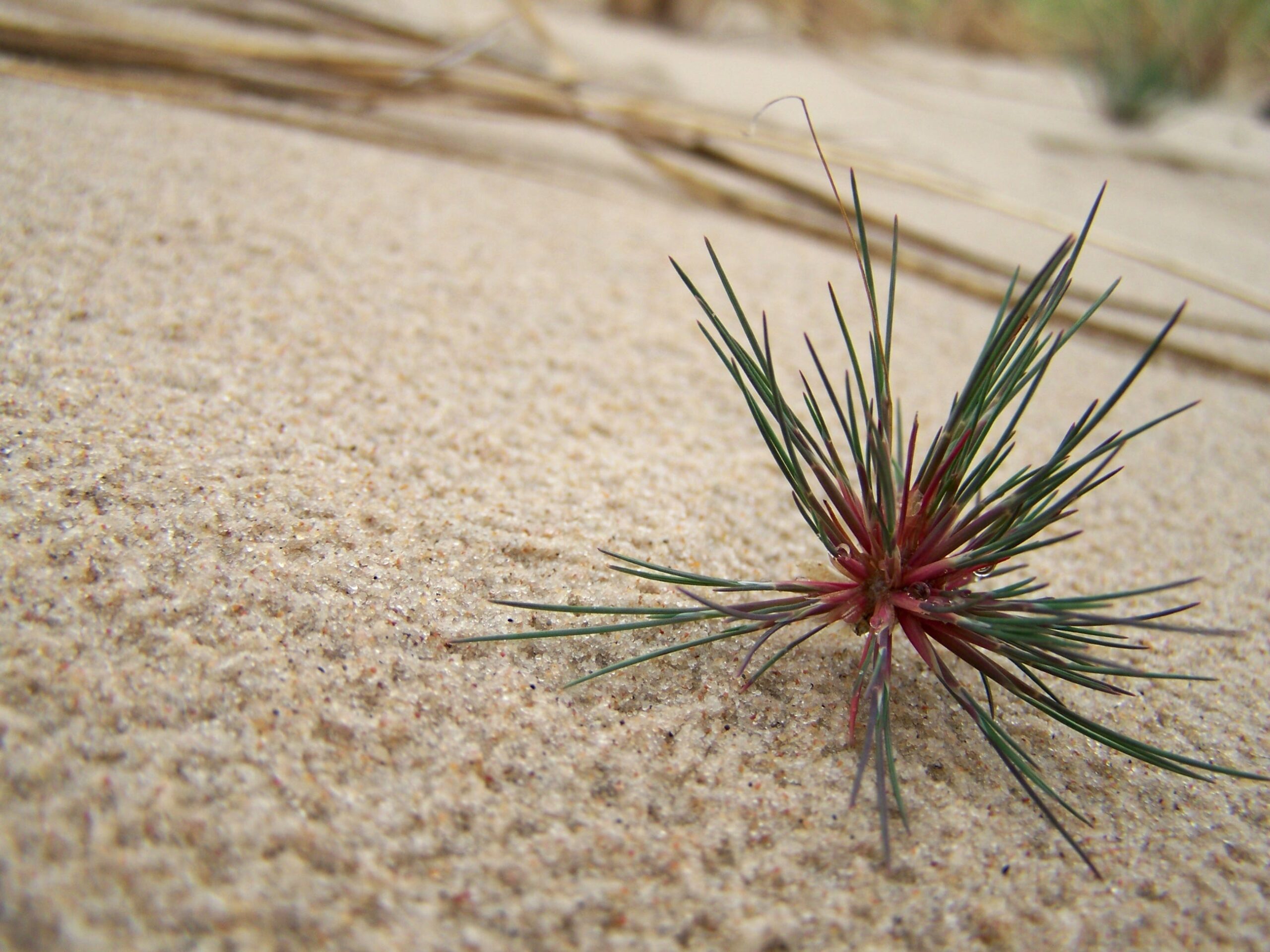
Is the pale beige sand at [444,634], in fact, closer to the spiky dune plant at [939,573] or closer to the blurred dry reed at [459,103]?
the spiky dune plant at [939,573]

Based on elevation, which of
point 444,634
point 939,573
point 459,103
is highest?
point 459,103

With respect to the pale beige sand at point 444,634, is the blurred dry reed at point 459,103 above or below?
above

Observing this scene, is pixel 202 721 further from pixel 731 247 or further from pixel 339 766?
pixel 731 247

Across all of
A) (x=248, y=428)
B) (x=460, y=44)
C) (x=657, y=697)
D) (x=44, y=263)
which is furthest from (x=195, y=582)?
(x=460, y=44)

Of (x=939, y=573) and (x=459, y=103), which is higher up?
(x=459, y=103)

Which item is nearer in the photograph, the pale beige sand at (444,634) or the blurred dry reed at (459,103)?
the pale beige sand at (444,634)

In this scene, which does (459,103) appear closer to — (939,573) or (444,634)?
(444,634)

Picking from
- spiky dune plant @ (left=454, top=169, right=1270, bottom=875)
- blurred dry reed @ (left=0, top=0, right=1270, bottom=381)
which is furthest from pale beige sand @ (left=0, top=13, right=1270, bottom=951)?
blurred dry reed @ (left=0, top=0, right=1270, bottom=381)

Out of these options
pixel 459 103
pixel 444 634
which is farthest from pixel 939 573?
pixel 459 103

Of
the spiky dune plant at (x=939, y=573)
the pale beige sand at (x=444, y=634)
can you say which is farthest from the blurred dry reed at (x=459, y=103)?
the spiky dune plant at (x=939, y=573)
